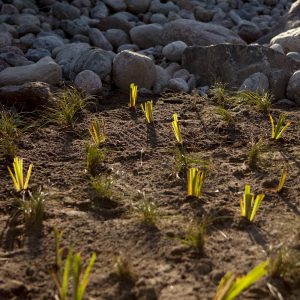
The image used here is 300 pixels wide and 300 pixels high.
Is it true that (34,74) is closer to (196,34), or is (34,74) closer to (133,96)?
(133,96)

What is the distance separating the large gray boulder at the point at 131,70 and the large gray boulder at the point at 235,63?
25.8 inches

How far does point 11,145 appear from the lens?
355cm

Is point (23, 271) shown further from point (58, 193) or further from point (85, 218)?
point (58, 193)

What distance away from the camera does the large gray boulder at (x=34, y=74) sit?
470cm

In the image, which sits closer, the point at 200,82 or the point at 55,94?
the point at 55,94

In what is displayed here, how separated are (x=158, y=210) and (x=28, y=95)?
6.63ft

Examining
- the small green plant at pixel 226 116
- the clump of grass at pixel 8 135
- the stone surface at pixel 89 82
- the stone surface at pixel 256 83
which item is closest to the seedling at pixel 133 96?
the stone surface at pixel 89 82

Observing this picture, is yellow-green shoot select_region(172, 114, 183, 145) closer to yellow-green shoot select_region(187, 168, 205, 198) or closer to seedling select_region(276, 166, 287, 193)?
yellow-green shoot select_region(187, 168, 205, 198)

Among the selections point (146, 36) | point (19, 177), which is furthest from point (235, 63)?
point (19, 177)

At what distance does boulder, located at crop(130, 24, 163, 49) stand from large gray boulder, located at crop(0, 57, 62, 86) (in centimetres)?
221

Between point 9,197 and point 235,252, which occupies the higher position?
point 235,252

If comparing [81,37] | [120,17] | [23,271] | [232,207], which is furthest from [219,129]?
[120,17]

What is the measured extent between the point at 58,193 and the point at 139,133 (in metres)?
1.11

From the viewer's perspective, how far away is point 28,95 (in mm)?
4320
